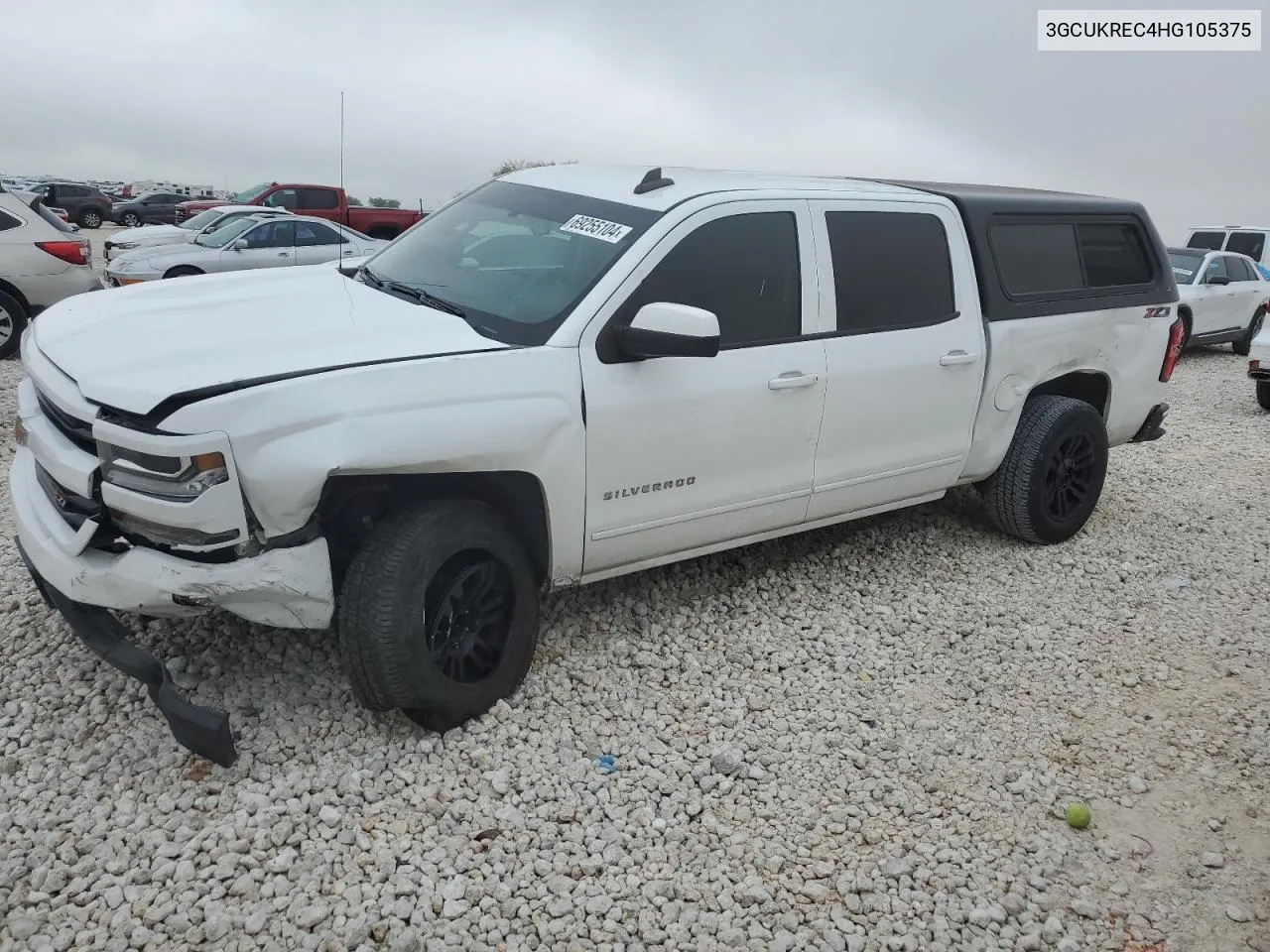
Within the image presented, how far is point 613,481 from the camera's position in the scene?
360 centimetres

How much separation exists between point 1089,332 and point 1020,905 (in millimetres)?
3437

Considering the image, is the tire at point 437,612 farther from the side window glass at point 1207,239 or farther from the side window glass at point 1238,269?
the side window glass at point 1207,239

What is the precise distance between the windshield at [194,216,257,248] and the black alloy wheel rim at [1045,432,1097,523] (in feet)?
39.8

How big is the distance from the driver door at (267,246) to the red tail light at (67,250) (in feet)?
15.1

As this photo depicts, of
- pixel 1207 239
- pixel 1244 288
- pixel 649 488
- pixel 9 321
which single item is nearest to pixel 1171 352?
pixel 649 488

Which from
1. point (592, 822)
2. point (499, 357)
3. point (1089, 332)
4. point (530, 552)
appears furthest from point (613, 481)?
point (1089, 332)

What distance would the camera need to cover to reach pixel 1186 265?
44.2ft

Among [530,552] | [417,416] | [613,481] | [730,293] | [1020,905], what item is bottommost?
[1020,905]

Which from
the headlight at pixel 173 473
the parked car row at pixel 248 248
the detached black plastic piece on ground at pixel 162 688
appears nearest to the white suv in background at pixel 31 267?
the parked car row at pixel 248 248

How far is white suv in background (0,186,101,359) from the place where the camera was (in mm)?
8773

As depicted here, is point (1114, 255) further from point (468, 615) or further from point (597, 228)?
point (468, 615)

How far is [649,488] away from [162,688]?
1746mm

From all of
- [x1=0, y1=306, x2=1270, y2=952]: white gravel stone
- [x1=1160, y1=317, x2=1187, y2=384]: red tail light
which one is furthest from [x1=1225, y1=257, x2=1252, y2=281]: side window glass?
[x1=0, y1=306, x2=1270, y2=952]: white gravel stone

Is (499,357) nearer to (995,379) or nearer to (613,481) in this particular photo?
(613,481)
